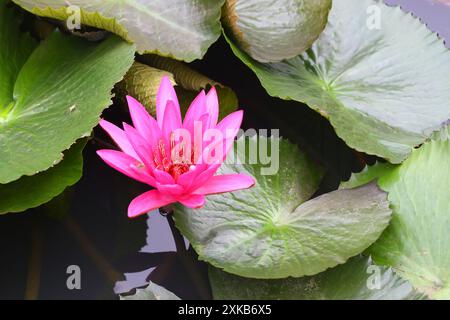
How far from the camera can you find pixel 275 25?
153 centimetres

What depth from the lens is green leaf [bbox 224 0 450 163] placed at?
57.4 inches

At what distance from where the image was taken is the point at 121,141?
1.23m

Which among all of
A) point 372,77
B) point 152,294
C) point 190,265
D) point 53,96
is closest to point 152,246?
point 190,265

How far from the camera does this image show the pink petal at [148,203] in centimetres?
117

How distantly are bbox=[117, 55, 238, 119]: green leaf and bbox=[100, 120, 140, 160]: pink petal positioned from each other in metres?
0.28

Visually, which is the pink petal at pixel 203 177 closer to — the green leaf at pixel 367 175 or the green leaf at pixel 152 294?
A: the green leaf at pixel 152 294

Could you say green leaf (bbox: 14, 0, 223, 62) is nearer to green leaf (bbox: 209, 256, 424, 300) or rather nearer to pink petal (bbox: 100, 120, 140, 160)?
pink petal (bbox: 100, 120, 140, 160)

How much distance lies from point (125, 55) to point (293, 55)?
1.37 ft

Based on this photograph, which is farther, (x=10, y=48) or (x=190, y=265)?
(x=10, y=48)

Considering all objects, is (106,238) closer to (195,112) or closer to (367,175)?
(195,112)

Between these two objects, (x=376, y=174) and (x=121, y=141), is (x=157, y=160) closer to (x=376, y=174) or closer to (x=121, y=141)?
(x=121, y=141)

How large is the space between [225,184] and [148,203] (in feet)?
0.52
